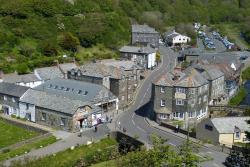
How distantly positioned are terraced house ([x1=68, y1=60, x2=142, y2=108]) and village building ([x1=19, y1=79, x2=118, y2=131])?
2185 millimetres

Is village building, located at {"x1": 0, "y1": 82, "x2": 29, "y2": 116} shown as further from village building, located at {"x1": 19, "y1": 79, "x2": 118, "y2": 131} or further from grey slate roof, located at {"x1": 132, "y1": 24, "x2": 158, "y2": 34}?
grey slate roof, located at {"x1": 132, "y1": 24, "x2": 158, "y2": 34}

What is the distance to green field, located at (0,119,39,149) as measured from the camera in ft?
143

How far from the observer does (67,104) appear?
4800 cm

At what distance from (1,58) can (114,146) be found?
101ft

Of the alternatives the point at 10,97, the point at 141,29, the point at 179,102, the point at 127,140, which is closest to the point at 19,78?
the point at 10,97

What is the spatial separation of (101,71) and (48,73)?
7.84 m

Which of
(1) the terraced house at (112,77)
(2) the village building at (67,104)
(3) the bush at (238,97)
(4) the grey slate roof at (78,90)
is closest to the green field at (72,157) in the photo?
(2) the village building at (67,104)

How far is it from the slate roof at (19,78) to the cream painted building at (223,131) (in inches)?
897

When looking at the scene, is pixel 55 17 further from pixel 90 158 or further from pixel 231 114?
pixel 90 158

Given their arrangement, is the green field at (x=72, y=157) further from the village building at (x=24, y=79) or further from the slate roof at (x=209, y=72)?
the slate roof at (x=209, y=72)

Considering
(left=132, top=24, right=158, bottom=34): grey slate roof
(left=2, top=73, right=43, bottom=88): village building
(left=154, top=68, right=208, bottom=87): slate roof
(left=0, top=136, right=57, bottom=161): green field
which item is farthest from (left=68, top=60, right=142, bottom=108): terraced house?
(left=132, top=24, right=158, bottom=34): grey slate roof

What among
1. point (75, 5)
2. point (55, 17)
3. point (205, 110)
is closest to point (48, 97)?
point (205, 110)

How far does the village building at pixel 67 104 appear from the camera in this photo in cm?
4744

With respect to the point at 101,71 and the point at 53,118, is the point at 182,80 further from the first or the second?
the point at 53,118
